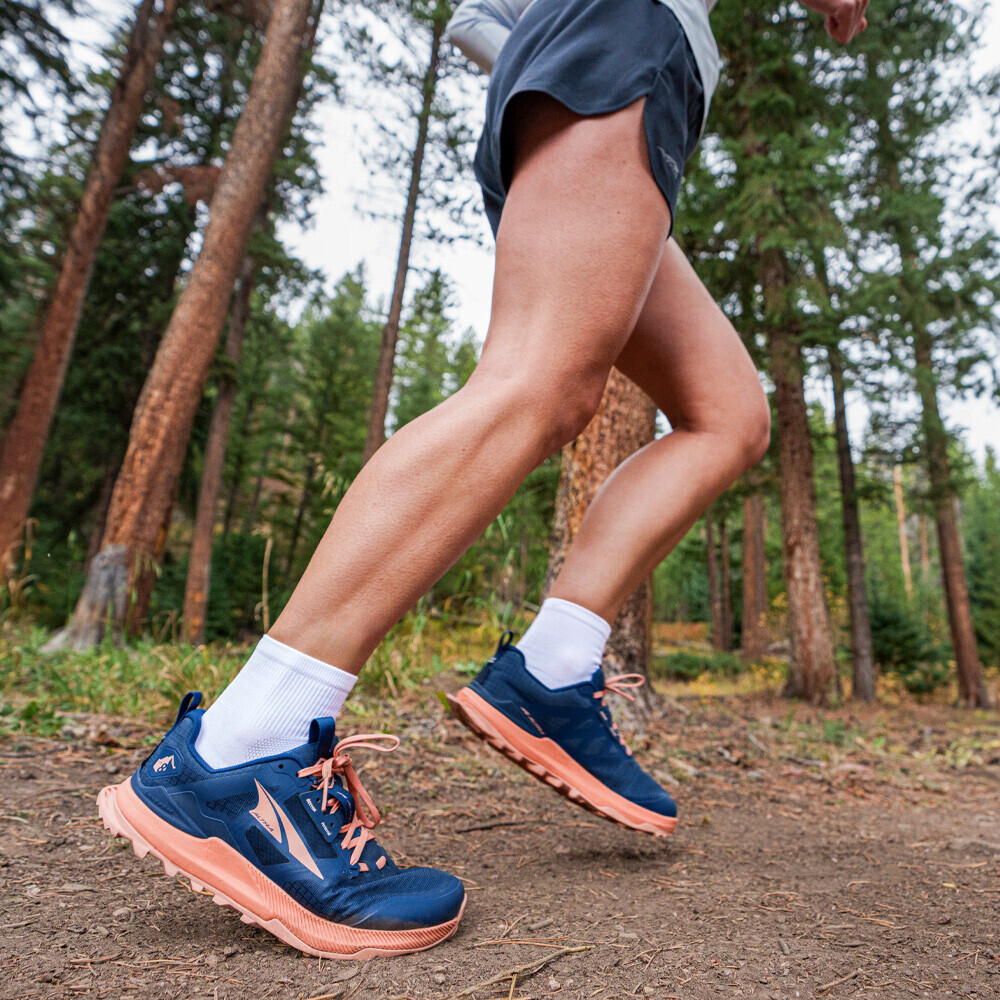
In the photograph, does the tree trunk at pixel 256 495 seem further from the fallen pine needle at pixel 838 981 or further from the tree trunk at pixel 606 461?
the fallen pine needle at pixel 838 981

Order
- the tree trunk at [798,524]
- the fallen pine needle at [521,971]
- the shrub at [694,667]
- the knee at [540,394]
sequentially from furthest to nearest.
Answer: the shrub at [694,667] < the tree trunk at [798,524] < the knee at [540,394] < the fallen pine needle at [521,971]

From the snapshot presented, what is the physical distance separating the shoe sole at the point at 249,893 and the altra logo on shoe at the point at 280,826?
42 mm

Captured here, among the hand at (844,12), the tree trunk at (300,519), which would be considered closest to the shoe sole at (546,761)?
the hand at (844,12)

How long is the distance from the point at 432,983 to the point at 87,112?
1452 centimetres

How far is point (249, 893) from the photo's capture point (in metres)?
0.85

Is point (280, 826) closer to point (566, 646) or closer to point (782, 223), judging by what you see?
point (566, 646)

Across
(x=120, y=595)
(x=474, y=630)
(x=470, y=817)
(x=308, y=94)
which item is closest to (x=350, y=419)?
(x=308, y=94)

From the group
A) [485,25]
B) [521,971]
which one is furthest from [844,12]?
[521,971]

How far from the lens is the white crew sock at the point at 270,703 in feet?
2.93

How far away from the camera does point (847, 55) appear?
9969 mm

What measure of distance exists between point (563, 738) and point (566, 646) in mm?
162

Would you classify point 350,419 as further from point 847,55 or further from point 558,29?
point 558,29

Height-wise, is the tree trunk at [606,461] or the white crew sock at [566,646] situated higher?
the tree trunk at [606,461]

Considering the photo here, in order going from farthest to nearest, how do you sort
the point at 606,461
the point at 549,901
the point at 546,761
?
the point at 606,461 → the point at 546,761 → the point at 549,901
